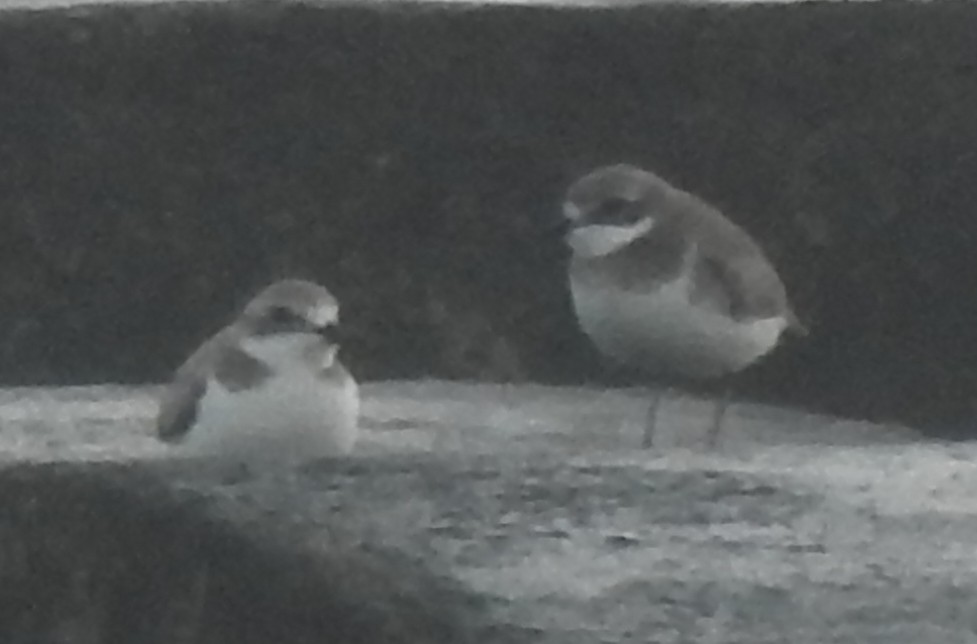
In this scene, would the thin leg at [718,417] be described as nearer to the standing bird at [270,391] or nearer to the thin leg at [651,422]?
the thin leg at [651,422]

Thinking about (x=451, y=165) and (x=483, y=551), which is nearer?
(x=483, y=551)

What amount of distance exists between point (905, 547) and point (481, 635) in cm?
37

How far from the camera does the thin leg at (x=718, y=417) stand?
2.11 meters

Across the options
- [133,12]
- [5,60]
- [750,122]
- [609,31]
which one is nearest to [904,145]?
[750,122]

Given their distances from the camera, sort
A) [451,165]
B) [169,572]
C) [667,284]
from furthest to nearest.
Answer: [451,165] → [667,284] → [169,572]

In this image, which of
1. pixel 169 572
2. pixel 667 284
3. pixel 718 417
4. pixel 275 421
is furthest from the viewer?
pixel 718 417

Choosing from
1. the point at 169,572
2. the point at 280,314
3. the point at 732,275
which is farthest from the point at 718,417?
the point at 169,572

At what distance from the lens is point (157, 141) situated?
242cm

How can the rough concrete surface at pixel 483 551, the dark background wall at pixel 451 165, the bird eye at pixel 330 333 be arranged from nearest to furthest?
the rough concrete surface at pixel 483 551
the bird eye at pixel 330 333
the dark background wall at pixel 451 165

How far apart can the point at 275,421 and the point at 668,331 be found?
46 centimetres

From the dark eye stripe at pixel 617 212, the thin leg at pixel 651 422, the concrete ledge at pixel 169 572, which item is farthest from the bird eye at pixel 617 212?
the concrete ledge at pixel 169 572

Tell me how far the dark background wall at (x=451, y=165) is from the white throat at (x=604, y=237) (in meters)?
0.32

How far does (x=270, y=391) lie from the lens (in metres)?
1.85

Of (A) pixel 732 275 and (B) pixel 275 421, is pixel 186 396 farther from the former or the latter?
(A) pixel 732 275
